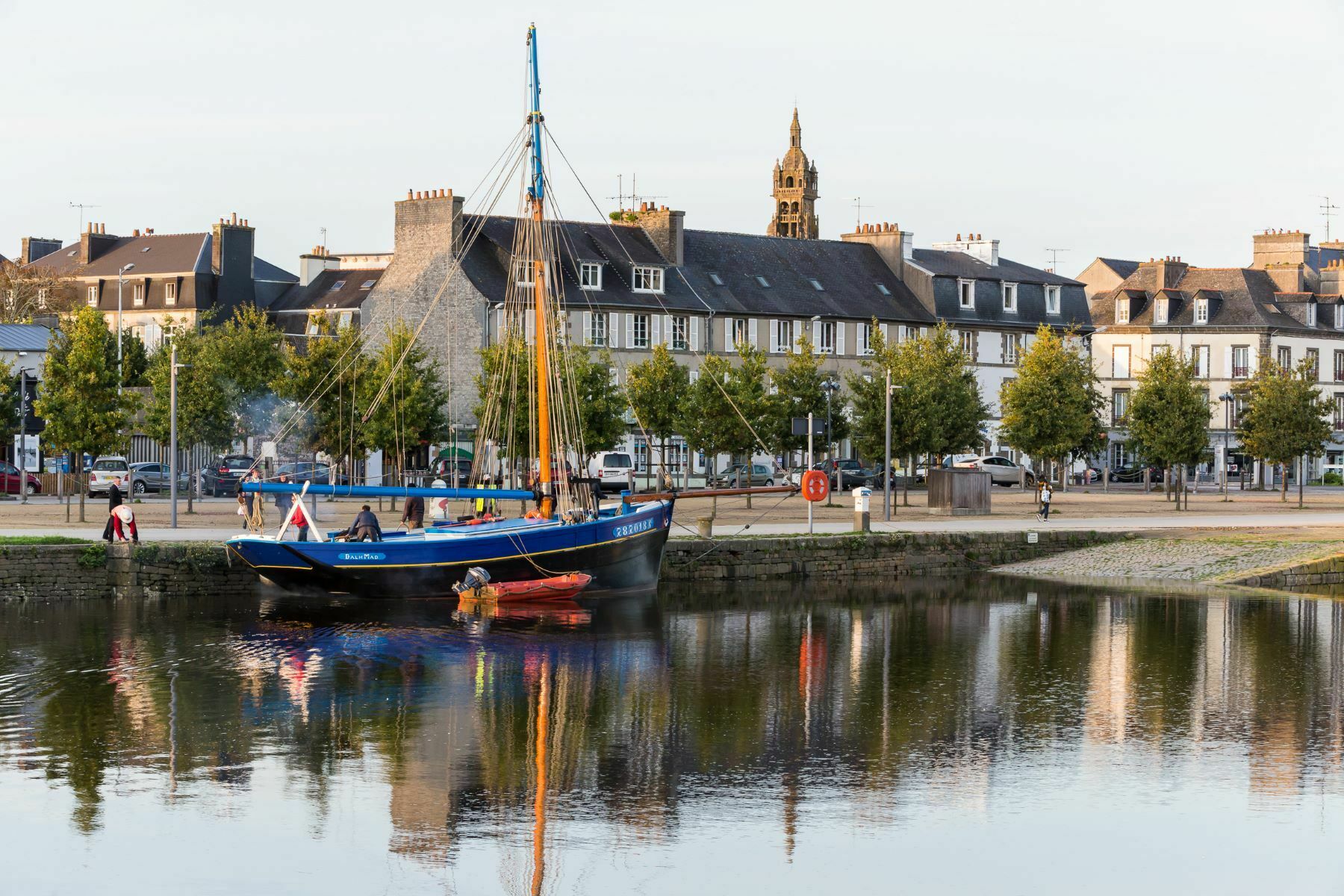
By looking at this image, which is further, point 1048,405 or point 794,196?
point 794,196

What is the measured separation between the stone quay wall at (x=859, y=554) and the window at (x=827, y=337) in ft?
117

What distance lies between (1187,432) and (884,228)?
29.2 metres

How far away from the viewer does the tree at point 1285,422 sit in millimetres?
61094

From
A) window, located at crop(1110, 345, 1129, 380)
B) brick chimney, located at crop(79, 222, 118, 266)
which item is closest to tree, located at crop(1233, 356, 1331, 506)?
window, located at crop(1110, 345, 1129, 380)

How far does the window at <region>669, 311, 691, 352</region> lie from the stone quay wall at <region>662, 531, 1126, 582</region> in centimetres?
3326

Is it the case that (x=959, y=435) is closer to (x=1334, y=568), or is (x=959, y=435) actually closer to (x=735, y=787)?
(x=1334, y=568)

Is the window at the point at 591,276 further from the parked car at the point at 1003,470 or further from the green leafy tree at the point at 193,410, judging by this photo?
the green leafy tree at the point at 193,410

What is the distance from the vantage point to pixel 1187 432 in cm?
5825

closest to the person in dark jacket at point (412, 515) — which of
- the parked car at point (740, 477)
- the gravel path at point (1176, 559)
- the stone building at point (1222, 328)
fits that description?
the gravel path at point (1176, 559)

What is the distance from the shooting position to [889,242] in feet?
275

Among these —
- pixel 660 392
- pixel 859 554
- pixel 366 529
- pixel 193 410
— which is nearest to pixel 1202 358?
pixel 660 392

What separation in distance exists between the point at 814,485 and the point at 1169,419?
82.1ft

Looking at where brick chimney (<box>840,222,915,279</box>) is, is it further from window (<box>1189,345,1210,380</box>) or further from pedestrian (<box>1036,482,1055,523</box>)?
pedestrian (<box>1036,482,1055,523</box>)

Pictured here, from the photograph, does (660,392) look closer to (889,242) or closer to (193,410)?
(193,410)
